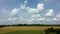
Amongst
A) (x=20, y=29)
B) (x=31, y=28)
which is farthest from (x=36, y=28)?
(x=20, y=29)

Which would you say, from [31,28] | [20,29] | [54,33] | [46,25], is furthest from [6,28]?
[54,33]

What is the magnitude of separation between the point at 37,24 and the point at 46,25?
A: 2.12m

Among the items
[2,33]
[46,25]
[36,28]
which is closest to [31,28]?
[36,28]

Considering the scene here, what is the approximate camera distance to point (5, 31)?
23.0 m

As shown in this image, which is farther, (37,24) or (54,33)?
(37,24)

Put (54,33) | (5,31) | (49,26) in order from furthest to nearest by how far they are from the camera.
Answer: (5,31) < (49,26) < (54,33)

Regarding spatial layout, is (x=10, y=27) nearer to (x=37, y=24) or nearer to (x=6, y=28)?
(x=6, y=28)

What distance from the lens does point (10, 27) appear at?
915 inches

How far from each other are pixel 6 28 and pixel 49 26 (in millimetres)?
6587

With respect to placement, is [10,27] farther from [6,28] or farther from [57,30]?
[57,30]

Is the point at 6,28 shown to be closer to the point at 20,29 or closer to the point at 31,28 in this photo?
the point at 20,29

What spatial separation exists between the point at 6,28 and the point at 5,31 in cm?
54

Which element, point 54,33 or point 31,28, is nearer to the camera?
point 54,33

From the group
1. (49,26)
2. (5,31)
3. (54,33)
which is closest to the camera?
(54,33)
